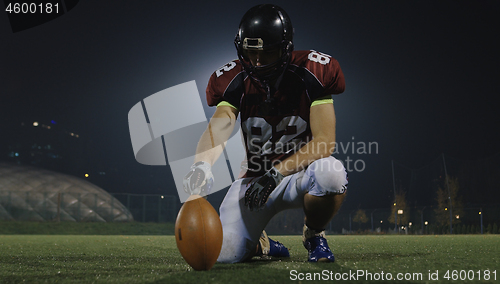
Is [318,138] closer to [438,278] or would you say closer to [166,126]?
[438,278]

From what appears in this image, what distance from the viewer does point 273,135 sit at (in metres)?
3.19

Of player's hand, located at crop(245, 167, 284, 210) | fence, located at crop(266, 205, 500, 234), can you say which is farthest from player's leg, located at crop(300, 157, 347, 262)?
fence, located at crop(266, 205, 500, 234)

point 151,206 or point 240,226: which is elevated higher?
point 240,226

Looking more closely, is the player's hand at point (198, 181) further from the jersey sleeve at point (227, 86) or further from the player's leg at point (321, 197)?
the jersey sleeve at point (227, 86)

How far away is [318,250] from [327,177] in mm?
562

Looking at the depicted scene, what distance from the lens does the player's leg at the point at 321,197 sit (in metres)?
2.53

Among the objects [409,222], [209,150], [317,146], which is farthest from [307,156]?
[409,222]

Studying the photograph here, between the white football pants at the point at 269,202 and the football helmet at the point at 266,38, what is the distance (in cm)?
73

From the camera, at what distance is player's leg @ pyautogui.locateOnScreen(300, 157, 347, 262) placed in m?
2.53

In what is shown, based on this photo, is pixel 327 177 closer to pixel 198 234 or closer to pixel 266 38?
pixel 198 234

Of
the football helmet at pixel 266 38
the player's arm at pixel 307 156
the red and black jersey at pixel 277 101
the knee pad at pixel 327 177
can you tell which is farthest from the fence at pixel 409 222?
the football helmet at pixel 266 38

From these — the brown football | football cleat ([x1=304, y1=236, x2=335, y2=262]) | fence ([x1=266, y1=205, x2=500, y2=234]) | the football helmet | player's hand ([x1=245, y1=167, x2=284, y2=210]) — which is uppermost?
the football helmet

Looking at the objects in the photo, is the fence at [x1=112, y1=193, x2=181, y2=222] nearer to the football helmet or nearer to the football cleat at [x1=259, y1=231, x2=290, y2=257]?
the football cleat at [x1=259, y1=231, x2=290, y2=257]

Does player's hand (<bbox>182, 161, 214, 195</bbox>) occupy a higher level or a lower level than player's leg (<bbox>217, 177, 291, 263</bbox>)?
higher
